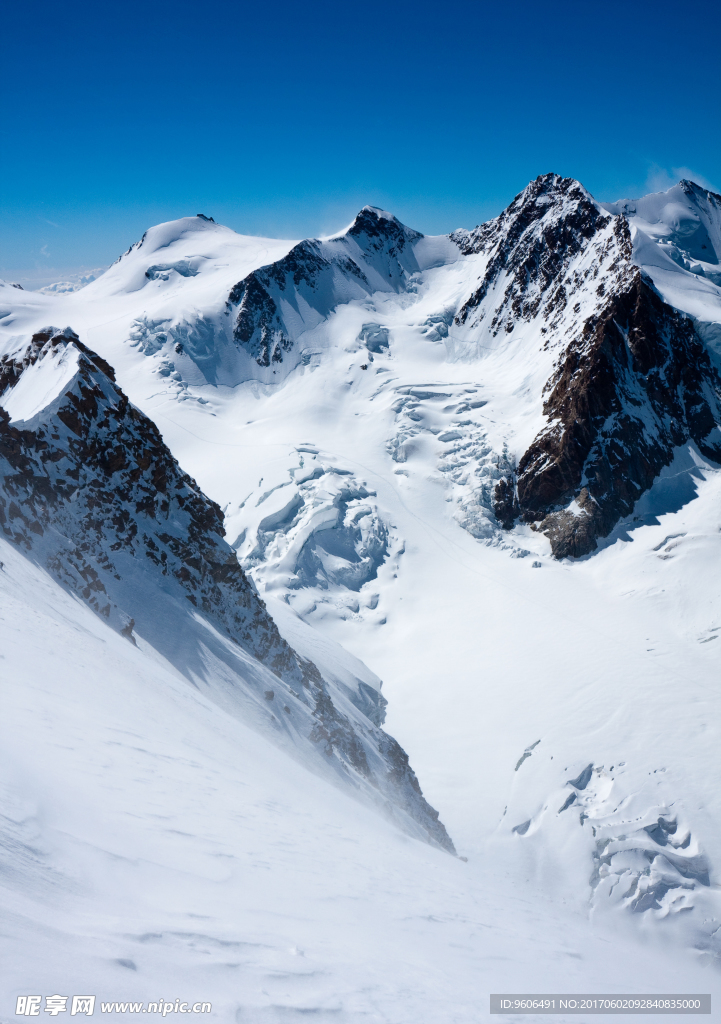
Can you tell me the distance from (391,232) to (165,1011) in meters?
122

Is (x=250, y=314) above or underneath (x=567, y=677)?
above

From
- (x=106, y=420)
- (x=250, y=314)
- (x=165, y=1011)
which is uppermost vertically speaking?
(x=250, y=314)

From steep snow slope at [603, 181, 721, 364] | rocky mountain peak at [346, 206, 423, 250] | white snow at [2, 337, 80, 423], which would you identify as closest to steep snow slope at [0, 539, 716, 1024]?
white snow at [2, 337, 80, 423]

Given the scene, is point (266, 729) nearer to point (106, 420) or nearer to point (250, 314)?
point (106, 420)

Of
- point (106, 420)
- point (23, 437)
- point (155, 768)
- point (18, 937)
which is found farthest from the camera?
point (106, 420)

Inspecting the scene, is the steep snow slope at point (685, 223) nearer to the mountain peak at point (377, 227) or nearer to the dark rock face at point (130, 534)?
the mountain peak at point (377, 227)

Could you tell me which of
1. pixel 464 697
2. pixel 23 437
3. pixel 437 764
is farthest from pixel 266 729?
pixel 464 697

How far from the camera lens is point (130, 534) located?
2425 centimetres

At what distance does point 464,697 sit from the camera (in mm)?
44656

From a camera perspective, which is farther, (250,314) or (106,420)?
(250,314)

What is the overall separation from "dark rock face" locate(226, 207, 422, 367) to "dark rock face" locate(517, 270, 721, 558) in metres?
45.3

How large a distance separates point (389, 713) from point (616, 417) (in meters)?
39.3

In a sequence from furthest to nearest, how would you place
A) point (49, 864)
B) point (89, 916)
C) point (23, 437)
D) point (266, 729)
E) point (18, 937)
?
point (23, 437) < point (266, 729) < point (49, 864) < point (89, 916) < point (18, 937)

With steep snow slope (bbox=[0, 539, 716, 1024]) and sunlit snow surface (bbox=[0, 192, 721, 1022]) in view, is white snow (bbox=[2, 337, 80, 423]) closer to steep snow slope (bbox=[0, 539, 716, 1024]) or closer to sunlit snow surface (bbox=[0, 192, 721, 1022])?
sunlit snow surface (bbox=[0, 192, 721, 1022])
